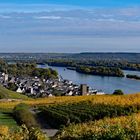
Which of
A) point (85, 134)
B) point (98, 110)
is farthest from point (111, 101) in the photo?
point (85, 134)

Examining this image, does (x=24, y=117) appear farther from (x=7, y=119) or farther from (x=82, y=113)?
(x=82, y=113)

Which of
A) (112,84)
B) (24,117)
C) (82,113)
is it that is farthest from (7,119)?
(112,84)

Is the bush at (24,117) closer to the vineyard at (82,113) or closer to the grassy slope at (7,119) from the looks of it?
Answer: the grassy slope at (7,119)

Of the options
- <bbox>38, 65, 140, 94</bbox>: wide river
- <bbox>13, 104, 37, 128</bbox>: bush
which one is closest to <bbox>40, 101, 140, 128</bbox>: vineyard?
<bbox>13, 104, 37, 128</bbox>: bush

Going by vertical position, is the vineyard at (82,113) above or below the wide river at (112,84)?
above

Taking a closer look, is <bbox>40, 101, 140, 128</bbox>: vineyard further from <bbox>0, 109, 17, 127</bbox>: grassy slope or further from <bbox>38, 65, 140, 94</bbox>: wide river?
<bbox>38, 65, 140, 94</bbox>: wide river

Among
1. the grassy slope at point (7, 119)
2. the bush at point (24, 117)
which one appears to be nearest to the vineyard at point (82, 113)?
the bush at point (24, 117)

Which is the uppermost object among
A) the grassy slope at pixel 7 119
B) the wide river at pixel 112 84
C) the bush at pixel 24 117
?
the bush at pixel 24 117

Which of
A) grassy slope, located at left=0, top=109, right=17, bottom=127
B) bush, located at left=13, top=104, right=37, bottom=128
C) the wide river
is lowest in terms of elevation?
the wide river

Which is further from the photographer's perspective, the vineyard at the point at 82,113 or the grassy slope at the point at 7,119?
the grassy slope at the point at 7,119

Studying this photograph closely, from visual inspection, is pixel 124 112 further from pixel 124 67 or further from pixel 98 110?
pixel 124 67

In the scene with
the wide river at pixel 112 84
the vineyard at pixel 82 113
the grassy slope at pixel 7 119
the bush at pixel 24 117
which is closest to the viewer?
the bush at pixel 24 117
